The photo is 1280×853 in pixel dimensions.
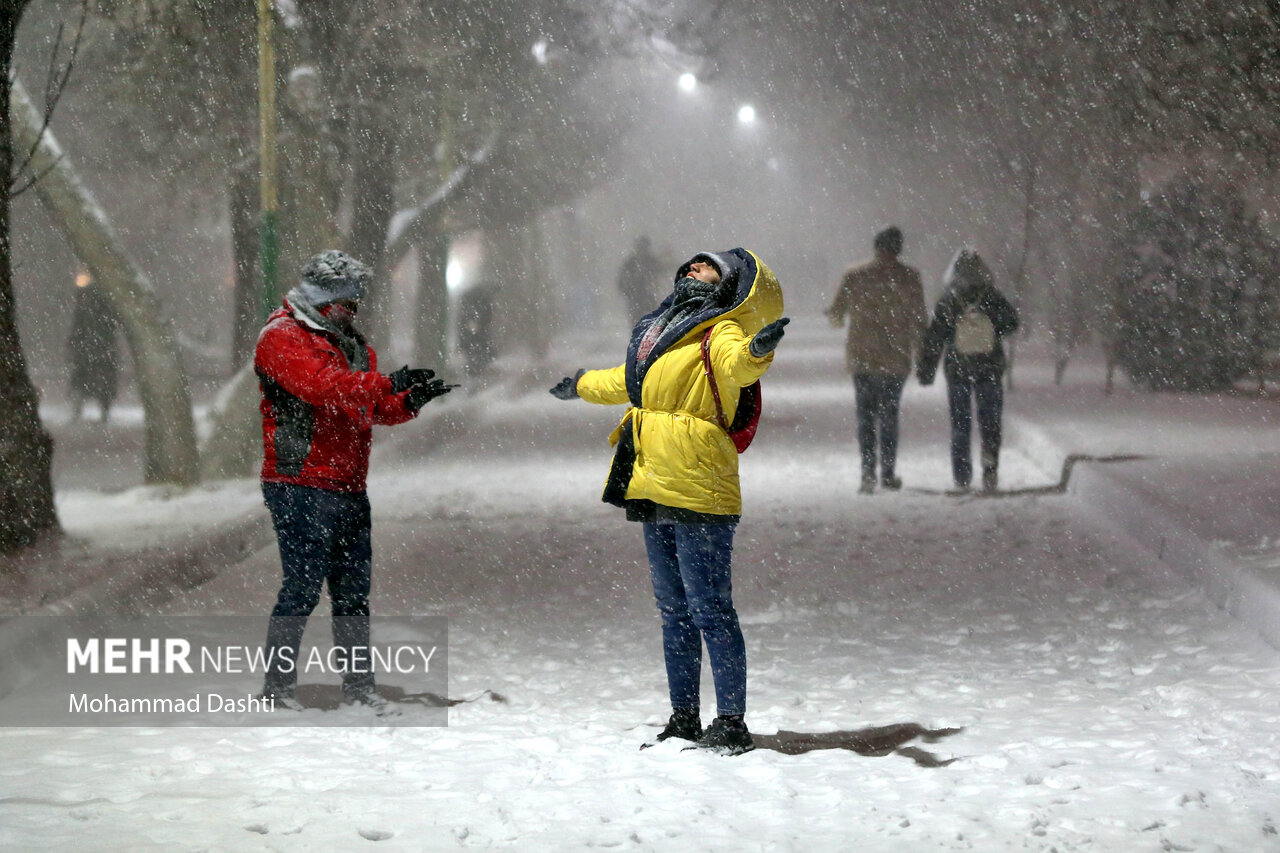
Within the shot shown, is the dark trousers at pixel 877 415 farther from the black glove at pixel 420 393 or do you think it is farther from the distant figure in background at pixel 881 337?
the black glove at pixel 420 393

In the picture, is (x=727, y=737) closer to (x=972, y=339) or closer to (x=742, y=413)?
(x=742, y=413)

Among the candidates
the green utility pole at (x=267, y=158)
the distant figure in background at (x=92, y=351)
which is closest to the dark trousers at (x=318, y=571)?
the green utility pole at (x=267, y=158)

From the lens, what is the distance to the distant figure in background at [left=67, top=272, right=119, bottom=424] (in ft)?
66.4

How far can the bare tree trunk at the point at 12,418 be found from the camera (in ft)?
29.4

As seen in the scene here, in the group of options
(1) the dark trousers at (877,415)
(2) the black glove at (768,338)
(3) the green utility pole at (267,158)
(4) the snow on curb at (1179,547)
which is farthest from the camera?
(3) the green utility pole at (267,158)

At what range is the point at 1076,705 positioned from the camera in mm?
5758

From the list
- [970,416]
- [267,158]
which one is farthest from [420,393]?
[267,158]

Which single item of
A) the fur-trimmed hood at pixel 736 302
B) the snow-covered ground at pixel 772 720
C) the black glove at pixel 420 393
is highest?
the fur-trimmed hood at pixel 736 302

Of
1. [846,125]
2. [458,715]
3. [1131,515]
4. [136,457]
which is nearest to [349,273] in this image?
[458,715]

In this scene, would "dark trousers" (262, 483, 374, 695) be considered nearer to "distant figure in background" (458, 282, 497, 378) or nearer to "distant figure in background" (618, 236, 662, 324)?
"distant figure in background" (618, 236, 662, 324)

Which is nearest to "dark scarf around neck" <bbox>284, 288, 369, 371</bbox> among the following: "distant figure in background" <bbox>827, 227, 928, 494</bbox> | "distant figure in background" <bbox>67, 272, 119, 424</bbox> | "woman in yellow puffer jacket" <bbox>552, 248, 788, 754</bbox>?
"woman in yellow puffer jacket" <bbox>552, 248, 788, 754</bbox>

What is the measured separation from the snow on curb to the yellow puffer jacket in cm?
310

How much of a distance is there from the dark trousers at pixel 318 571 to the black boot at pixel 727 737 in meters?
1.44

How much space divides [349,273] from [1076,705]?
3131 mm
